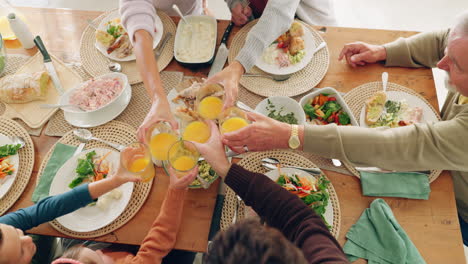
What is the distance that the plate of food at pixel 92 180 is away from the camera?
1.27 metres

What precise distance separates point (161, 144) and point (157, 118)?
0.43 feet

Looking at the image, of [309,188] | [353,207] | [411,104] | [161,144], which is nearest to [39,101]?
[161,144]

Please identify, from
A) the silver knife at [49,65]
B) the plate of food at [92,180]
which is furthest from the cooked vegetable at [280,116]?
the silver knife at [49,65]

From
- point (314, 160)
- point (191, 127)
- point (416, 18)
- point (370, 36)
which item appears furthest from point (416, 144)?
point (416, 18)

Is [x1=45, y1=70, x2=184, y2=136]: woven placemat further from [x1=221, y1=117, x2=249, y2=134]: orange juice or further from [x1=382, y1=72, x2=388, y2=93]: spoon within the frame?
[x1=382, y1=72, x2=388, y2=93]: spoon

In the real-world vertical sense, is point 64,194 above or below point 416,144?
below

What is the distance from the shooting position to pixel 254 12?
78.4 inches

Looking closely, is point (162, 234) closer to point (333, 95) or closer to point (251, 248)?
point (251, 248)

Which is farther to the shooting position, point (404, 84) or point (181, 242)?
point (404, 84)

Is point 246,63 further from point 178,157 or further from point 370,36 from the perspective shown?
point 370,36

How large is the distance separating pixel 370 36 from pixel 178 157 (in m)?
1.29

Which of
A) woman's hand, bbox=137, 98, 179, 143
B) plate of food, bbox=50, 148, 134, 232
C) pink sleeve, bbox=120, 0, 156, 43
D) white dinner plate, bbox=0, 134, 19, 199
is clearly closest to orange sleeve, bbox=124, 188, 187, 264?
plate of food, bbox=50, 148, 134, 232

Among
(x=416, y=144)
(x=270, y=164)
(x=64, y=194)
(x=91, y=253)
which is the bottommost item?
(x=91, y=253)

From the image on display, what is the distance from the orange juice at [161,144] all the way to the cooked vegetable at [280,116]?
18.7 inches
